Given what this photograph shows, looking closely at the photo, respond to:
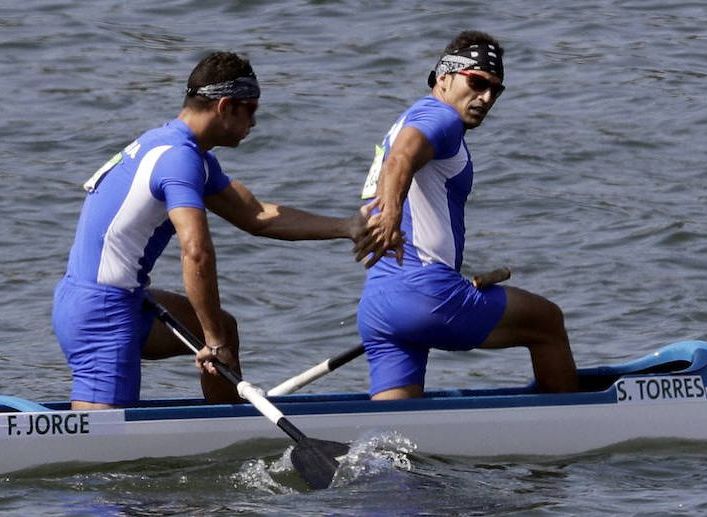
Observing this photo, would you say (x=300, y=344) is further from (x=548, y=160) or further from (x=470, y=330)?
(x=548, y=160)

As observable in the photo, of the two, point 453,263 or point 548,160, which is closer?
point 453,263

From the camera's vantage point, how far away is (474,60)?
779cm

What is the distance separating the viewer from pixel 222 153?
16.1 meters

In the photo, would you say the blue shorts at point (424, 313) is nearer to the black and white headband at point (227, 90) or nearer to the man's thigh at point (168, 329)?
the man's thigh at point (168, 329)

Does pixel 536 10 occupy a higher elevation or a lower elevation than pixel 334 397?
higher

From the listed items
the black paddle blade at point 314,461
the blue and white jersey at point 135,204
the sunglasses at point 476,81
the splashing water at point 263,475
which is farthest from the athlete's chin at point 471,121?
the splashing water at point 263,475

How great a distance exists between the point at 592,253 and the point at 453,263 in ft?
19.6

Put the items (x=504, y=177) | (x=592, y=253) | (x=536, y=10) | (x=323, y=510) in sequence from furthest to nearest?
(x=536, y=10), (x=504, y=177), (x=592, y=253), (x=323, y=510)

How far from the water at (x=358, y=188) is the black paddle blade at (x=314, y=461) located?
0.10 metres

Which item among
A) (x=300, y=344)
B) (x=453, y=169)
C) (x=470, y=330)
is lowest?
(x=300, y=344)

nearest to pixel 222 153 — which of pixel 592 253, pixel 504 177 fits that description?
pixel 504 177

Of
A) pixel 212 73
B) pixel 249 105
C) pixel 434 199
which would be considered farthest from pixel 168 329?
pixel 434 199

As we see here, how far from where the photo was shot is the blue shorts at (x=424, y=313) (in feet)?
25.2

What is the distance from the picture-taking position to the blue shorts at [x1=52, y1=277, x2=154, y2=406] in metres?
7.61
